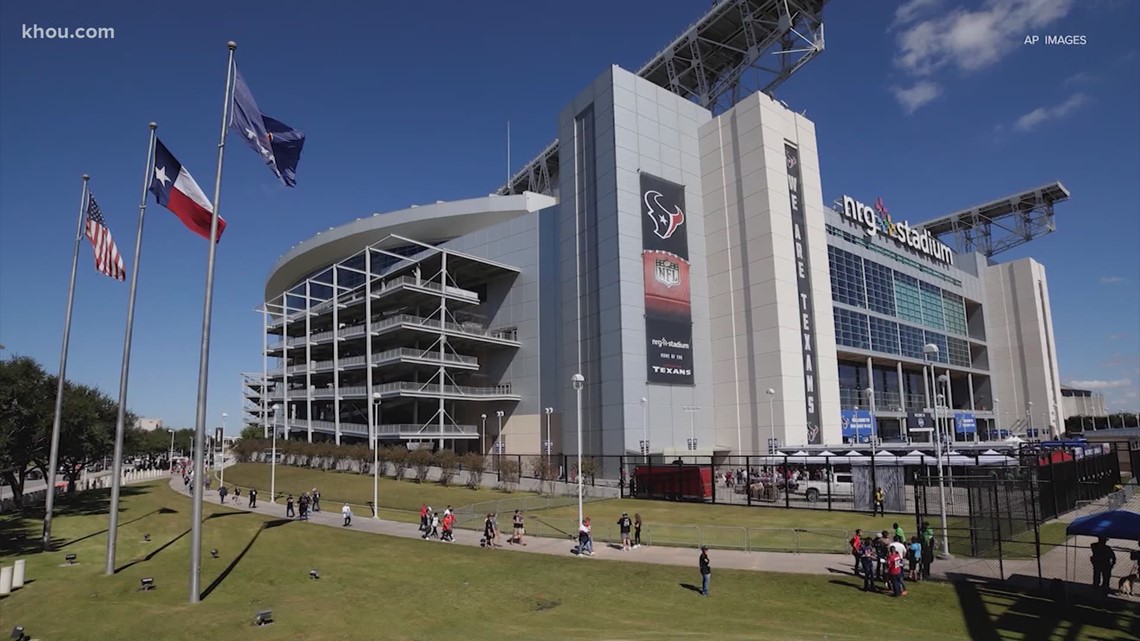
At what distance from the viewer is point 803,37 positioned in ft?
215

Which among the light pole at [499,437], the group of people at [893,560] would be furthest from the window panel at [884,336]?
the group of people at [893,560]

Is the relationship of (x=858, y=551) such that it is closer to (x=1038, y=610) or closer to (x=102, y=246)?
(x=1038, y=610)

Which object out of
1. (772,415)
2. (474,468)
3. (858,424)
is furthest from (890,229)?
(474,468)

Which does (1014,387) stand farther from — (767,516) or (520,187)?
(767,516)

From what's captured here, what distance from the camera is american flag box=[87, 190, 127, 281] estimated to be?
25344 mm

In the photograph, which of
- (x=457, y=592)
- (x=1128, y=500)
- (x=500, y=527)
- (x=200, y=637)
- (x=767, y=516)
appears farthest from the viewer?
(x=1128, y=500)

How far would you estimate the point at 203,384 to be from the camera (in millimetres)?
18625

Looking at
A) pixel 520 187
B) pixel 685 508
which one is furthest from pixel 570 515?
pixel 520 187

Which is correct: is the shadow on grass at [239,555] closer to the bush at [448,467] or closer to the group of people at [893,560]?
the bush at [448,467]

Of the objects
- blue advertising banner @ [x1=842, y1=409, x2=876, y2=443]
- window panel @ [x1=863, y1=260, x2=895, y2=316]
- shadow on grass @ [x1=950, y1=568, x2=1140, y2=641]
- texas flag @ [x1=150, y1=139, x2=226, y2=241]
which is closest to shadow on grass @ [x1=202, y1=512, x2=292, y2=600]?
texas flag @ [x1=150, y1=139, x2=226, y2=241]

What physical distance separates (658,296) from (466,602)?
42716 millimetres

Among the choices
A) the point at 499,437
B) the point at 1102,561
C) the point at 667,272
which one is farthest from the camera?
the point at 499,437

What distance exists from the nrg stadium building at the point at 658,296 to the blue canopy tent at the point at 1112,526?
35.2 metres

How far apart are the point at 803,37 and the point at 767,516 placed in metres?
51.2
